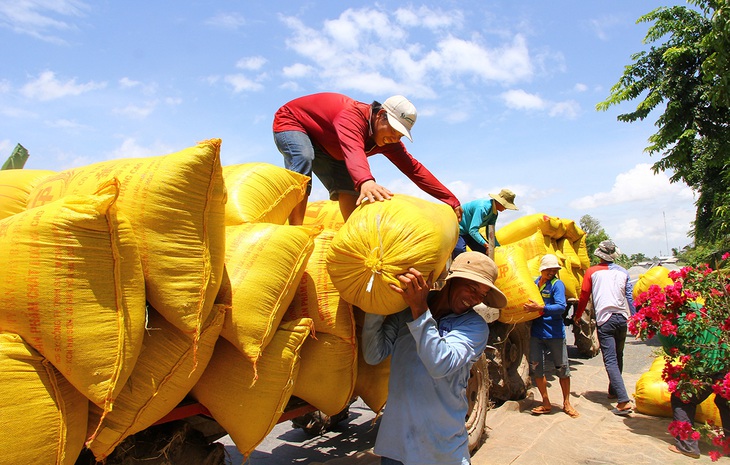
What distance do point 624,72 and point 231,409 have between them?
636 inches

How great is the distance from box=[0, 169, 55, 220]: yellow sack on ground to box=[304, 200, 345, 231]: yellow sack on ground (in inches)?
77.1

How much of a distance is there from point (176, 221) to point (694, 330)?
4.00 meters

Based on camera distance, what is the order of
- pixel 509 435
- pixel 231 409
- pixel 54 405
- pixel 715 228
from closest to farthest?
pixel 54 405, pixel 231 409, pixel 509 435, pixel 715 228

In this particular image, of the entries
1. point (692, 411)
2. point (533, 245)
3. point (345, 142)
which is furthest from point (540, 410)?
point (345, 142)

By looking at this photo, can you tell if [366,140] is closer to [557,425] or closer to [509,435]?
[509,435]

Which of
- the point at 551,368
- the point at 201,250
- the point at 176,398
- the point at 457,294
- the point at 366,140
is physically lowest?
the point at 551,368

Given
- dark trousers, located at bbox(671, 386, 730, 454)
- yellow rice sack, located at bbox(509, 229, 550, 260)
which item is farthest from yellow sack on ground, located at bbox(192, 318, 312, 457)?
yellow rice sack, located at bbox(509, 229, 550, 260)

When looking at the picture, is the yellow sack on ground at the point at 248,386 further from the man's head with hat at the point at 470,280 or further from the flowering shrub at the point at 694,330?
the flowering shrub at the point at 694,330

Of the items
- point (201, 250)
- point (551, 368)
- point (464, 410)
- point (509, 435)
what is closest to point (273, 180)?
point (201, 250)

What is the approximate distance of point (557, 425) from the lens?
517 centimetres

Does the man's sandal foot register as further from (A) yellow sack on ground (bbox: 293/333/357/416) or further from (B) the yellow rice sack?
(A) yellow sack on ground (bbox: 293/333/357/416)

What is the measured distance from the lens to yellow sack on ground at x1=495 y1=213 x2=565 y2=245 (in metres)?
8.25

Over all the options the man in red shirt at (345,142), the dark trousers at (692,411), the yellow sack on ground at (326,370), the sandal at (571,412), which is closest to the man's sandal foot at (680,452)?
the dark trousers at (692,411)

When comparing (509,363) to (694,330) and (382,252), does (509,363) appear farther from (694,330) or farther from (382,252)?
(382,252)
